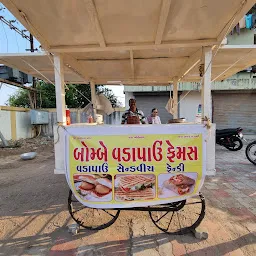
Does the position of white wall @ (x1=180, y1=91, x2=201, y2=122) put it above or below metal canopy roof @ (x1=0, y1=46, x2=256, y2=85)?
below

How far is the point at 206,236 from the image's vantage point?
239 centimetres

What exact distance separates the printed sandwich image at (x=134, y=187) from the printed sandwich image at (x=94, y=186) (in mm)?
98

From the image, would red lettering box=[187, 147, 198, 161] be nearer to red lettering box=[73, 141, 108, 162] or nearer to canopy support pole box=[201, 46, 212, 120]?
canopy support pole box=[201, 46, 212, 120]

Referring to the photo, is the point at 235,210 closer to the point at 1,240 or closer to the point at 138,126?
the point at 138,126

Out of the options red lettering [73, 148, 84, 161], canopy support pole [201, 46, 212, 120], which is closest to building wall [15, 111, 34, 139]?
red lettering [73, 148, 84, 161]

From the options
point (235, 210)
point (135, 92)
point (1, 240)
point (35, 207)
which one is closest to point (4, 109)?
point (135, 92)

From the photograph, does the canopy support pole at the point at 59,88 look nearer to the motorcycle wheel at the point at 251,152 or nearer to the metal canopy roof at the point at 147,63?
the metal canopy roof at the point at 147,63

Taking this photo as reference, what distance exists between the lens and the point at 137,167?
2334 mm

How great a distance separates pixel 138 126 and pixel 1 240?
6.57ft

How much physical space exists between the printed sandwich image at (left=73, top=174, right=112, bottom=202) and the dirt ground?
485 millimetres

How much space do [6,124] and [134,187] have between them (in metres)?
9.27

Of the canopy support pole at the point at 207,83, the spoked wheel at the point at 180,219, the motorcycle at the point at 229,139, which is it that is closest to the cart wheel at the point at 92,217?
the spoked wheel at the point at 180,219

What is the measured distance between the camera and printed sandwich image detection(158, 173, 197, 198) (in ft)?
7.72

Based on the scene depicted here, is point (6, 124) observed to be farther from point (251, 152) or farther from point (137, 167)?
point (251, 152)
